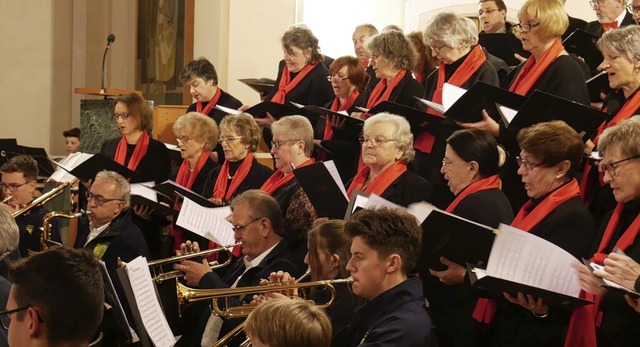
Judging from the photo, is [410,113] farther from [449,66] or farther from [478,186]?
[478,186]

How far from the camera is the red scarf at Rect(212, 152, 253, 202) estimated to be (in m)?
6.39

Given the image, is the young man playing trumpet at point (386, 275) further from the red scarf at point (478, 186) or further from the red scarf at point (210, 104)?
the red scarf at point (210, 104)

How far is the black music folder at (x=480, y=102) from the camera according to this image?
15.7 feet

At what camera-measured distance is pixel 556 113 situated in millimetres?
4508

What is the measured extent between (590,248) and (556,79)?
1365mm

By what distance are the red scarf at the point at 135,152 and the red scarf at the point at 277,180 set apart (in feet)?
4.91

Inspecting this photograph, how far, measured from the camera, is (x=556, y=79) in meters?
5.20

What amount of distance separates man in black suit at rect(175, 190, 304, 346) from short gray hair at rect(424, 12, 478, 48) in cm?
149

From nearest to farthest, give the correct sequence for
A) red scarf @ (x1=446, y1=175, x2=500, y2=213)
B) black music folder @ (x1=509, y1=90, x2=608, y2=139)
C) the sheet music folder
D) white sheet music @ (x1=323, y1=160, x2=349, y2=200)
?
the sheet music folder, black music folder @ (x1=509, y1=90, x2=608, y2=139), red scarf @ (x1=446, y1=175, x2=500, y2=213), white sheet music @ (x1=323, y1=160, x2=349, y2=200)

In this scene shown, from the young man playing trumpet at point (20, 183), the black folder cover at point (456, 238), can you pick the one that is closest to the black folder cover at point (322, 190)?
the black folder cover at point (456, 238)

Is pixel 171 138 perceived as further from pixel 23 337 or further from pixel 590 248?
pixel 23 337

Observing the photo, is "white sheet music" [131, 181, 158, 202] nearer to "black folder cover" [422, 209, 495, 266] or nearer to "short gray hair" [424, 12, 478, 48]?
"short gray hair" [424, 12, 478, 48]

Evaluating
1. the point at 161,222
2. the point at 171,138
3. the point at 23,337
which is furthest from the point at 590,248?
the point at 171,138

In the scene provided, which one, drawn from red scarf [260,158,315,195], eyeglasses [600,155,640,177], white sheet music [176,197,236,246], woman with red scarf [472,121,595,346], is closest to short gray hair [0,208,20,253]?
white sheet music [176,197,236,246]
